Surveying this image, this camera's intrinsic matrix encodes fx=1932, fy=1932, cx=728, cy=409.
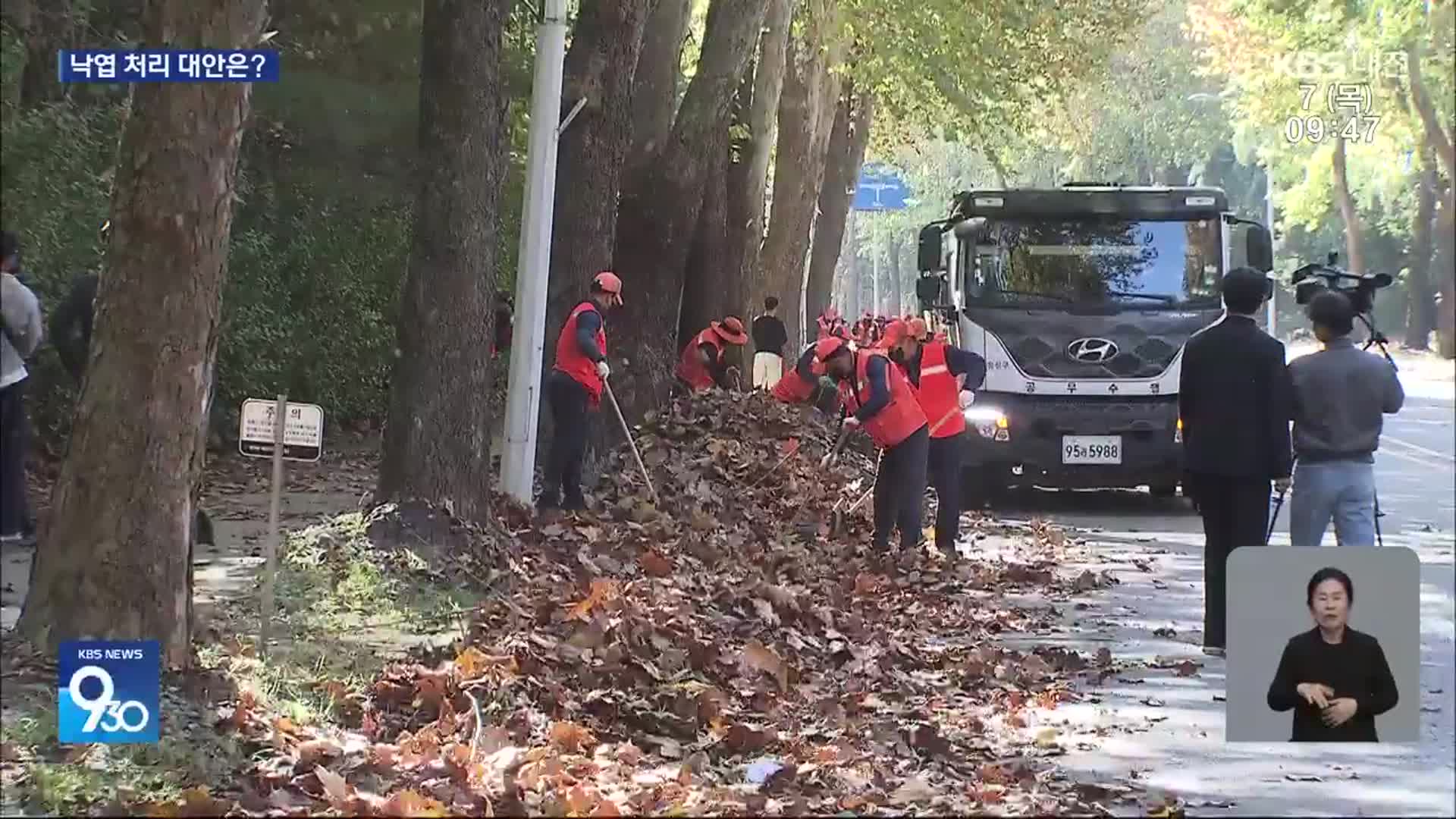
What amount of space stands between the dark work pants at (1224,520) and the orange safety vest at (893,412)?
373cm

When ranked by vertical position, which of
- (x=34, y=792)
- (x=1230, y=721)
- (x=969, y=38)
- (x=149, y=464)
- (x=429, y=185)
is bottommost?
(x=34, y=792)

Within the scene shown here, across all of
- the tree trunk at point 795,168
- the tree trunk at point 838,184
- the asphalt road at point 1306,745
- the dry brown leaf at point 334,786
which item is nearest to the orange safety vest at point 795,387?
the asphalt road at point 1306,745

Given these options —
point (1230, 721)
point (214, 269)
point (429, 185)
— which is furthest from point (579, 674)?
point (429, 185)

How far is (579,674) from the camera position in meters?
7.37

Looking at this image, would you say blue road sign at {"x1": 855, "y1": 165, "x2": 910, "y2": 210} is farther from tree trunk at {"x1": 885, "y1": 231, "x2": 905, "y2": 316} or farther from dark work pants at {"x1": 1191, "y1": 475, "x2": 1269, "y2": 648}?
dark work pants at {"x1": 1191, "y1": 475, "x2": 1269, "y2": 648}

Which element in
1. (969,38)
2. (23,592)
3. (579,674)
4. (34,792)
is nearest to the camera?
(34,792)

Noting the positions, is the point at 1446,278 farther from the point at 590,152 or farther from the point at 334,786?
the point at 590,152

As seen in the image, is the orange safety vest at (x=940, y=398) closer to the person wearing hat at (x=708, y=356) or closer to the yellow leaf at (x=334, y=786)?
the person wearing hat at (x=708, y=356)

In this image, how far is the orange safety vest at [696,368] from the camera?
1842cm

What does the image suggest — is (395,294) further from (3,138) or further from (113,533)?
(3,138)

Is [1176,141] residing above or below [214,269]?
above

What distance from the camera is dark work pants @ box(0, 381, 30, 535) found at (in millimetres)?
5609

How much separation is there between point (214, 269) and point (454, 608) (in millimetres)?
2807

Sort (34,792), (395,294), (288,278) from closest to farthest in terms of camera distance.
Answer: (34,792) < (288,278) < (395,294)
